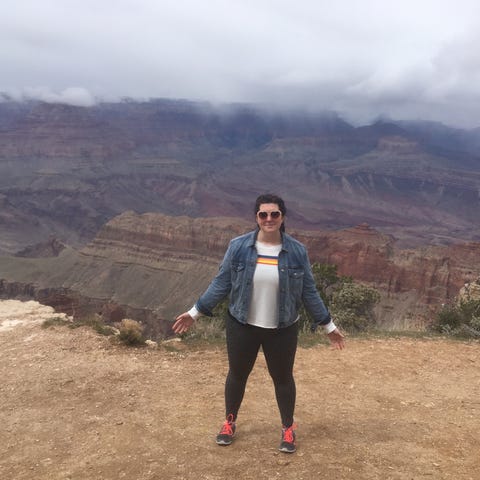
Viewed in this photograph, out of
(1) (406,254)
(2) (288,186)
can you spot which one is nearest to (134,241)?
(1) (406,254)

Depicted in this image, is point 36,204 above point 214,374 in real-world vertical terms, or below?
below

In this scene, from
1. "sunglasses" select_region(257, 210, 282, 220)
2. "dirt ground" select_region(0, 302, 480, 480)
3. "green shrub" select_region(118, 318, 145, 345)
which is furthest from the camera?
"green shrub" select_region(118, 318, 145, 345)

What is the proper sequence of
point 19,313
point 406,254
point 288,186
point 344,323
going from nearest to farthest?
point 19,313 → point 344,323 → point 406,254 → point 288,186

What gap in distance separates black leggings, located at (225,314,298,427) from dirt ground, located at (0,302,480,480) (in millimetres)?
550

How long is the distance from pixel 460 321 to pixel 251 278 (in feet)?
26.8

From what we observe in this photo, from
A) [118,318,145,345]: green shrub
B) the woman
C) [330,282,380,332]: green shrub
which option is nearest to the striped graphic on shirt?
the woman

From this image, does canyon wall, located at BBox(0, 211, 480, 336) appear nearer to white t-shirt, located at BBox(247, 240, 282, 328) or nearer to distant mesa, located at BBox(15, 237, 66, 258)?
distant mesa, located at BBox(15, 237, 66, 258)

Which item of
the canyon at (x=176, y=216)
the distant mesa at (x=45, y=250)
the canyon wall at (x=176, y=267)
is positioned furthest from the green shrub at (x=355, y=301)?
the distant mesa at (x=45, y=250)

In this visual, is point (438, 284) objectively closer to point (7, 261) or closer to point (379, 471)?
point (379, 471)

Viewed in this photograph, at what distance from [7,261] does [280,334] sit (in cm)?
6268

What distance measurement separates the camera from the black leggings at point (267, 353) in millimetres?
4473

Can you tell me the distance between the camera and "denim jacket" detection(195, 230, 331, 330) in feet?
14.2

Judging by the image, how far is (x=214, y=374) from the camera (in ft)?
23.5

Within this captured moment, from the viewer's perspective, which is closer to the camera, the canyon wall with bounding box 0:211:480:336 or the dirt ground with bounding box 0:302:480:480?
the dirt ground with bounding box 0:302:480:480
